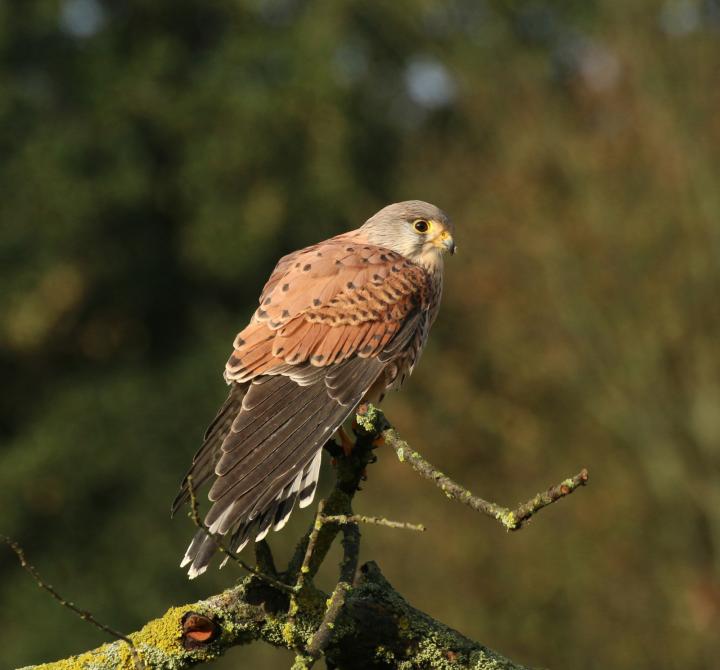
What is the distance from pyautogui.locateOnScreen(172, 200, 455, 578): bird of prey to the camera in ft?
11.3

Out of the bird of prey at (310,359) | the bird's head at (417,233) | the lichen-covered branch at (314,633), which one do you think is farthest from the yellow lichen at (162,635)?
the bird's head at (417,233)

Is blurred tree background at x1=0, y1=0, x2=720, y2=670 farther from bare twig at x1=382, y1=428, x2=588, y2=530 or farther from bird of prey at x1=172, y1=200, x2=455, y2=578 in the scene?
bare twig at x1=382, y1=428, x2=588, y2=530

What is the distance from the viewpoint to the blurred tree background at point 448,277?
37.0 feet

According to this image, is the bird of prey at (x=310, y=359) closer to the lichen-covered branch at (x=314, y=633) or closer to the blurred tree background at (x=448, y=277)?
the lichen-covered branch at (x=314, y=633)

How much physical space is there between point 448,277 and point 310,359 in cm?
832

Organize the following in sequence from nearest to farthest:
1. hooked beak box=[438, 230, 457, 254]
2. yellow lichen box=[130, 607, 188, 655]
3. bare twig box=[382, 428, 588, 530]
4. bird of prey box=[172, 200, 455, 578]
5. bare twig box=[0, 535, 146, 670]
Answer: bare twig box=[382, 428, 588, 530], bare twig box=[0, 535, 146, 670], yellow lichen box=[130, 607, 188, 655], bird of prey box=[172, 200, 455, 578], hooked beak box=[438, 230, 457, 254]

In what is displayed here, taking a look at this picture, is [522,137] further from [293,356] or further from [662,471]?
[293,356]

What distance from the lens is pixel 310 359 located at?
4.07 meters

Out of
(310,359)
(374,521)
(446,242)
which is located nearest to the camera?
(374,521)

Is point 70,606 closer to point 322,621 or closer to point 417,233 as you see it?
point 322,621

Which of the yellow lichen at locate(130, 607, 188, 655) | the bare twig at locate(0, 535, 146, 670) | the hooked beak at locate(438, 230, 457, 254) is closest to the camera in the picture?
the bare twig at locate(0, 535, 146, 670)

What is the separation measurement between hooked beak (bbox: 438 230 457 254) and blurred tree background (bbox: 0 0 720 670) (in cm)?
660

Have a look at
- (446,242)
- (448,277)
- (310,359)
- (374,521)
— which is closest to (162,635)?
(374,521)

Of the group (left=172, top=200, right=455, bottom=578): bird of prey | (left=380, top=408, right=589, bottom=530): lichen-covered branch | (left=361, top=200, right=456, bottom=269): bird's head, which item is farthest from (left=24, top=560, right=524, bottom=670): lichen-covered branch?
(left=361, top=200, right=456, bottom=269): bird's head
